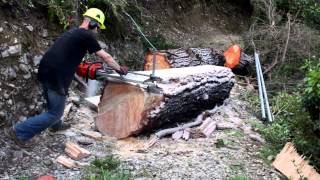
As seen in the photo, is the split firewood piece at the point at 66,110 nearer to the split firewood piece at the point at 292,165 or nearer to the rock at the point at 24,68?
the rock at the point at 24,68

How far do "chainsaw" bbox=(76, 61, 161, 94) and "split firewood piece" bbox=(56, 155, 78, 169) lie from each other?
1200 mm

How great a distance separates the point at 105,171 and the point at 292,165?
7.34ft

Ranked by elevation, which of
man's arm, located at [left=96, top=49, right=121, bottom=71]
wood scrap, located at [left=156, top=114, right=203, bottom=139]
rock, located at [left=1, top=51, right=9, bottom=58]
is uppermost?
man's arm, located at [left=96, top=49, right=121, bottom=71]

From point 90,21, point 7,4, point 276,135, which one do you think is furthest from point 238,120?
point 7,4

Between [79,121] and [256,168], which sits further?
[79,121]

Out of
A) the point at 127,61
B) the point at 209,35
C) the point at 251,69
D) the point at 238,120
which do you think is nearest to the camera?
the point at 238,120

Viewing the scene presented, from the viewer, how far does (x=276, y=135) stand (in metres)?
6.50

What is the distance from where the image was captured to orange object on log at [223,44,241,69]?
9.46 m

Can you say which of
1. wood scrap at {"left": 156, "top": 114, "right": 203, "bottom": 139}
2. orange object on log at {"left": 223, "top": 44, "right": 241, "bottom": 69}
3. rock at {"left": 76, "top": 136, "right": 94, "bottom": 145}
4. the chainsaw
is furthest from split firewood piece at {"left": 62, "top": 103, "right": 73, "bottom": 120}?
orange object on log at {"left": 223, "top": 44, "right": 241, "bottom": 69}

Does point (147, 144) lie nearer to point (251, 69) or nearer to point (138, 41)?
point (138, 41)

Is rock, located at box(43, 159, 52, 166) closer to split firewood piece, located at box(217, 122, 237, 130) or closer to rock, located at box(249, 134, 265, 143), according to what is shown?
split firewood piece, located at box(217, 122, 237, 130)

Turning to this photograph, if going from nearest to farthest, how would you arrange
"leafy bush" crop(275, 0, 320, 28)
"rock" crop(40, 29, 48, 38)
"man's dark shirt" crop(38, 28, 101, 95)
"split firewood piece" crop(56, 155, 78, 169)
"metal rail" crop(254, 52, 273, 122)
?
1. "split firewood piece" crop(56, 155, 78, 169)
2. "man's dark shirt" crop(38, 28, 101, 95)
3. "rock" crop(40, 29, 48, 38)
4. "metal rail" crop(254, 52, 273, 122)
5. "leafy bush" crop(275, 0, 320, 28)

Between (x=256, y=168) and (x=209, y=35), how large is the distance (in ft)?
21.3

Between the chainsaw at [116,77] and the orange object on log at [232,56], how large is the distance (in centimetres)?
357
